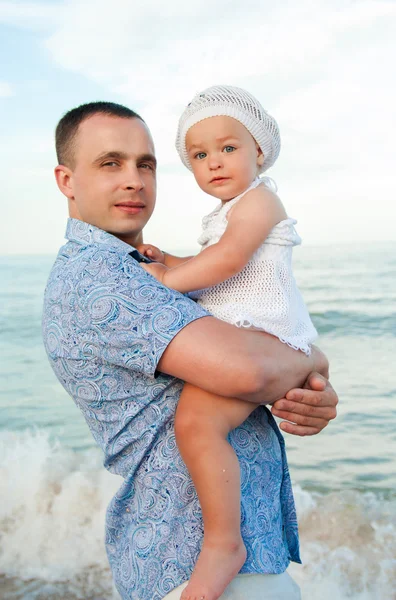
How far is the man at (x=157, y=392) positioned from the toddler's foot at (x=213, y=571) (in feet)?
0.28

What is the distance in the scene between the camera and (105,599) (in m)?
5.12

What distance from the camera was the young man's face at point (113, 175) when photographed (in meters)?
2.29

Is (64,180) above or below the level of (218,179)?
below

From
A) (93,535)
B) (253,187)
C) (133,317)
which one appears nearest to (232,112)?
(253,187)

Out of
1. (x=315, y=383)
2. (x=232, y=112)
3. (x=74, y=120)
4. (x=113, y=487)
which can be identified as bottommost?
(x=113, y=487)

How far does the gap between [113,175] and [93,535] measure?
170 inches

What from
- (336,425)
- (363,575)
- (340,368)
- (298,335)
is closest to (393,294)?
(340,368)

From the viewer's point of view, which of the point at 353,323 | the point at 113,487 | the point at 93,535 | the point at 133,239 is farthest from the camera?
the point at 353,323

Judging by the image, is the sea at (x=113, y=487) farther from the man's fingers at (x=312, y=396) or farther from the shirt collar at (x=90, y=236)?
the shirt collar at (x=90, y=236)

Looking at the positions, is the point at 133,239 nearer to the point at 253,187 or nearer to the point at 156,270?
the point at 156,270

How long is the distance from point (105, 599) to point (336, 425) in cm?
380

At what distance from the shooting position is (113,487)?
6.51 meters

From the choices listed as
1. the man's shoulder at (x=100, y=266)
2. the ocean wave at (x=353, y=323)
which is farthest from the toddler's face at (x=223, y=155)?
the ocean wave at (x=353, y=323)

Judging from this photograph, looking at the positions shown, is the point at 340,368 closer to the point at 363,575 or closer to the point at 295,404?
the point at 363,575
